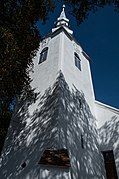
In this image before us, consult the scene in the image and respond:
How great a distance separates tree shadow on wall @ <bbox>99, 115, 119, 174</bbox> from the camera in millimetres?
13438

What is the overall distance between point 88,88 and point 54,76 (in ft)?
12.5

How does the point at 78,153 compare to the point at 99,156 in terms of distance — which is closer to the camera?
the point at 78,153

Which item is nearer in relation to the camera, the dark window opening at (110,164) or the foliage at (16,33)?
the foliage at (16,33)

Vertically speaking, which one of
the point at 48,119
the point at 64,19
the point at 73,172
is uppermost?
the point at 64,19

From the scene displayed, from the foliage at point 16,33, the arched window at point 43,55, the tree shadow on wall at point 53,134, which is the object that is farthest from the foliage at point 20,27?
the arched window at point 43,55

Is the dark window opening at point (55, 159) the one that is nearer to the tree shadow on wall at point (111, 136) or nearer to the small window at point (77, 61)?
the tree shadow on wall at point (111, 136)

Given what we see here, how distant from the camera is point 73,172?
1017 centimetres

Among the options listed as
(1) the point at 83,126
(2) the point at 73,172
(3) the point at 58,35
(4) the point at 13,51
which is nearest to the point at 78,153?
(2) the point at 73,172

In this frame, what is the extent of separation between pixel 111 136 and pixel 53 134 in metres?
5.11

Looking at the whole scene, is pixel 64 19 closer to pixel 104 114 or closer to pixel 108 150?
pixel 104 114

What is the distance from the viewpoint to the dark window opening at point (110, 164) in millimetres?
12459

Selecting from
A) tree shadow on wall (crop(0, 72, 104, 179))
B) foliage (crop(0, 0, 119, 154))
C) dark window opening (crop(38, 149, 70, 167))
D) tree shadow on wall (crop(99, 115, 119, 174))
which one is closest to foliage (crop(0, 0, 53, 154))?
foliage (crop(0, 0, 119, 154))

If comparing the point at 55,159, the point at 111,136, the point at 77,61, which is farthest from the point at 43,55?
the point at 55,159

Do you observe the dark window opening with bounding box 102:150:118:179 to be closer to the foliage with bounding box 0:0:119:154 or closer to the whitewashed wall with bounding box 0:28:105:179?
the whitewashed wall with bounding box 0:28:105:179
